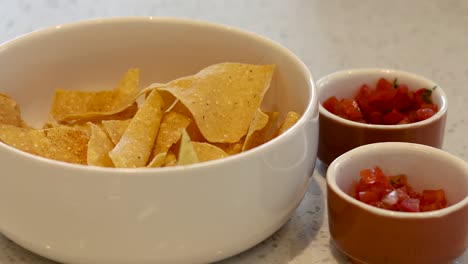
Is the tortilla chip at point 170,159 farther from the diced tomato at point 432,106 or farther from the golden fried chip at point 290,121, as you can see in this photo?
the diced tomato at point 432,106

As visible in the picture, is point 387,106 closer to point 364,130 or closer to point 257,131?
point 364,130

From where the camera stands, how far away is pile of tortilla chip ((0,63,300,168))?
3.86 feet

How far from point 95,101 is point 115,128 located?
0.21 metres

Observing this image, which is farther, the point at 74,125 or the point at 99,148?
the point at 74,125

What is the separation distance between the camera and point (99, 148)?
3.84 ft

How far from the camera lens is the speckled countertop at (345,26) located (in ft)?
5.86

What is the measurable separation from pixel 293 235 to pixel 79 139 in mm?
348

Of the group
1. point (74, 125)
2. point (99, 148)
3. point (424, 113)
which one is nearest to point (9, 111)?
point (74, 125)

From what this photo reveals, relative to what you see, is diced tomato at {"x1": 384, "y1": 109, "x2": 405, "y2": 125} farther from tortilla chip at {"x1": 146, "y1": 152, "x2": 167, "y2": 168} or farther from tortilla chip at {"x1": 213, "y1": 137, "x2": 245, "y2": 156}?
tortilla chip at {"x1": 146, "y1": 152, "x2": 167, "y2": 168}

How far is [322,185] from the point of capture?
1334mm

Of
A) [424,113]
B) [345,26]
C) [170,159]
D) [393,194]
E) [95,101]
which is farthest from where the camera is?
[345,26]

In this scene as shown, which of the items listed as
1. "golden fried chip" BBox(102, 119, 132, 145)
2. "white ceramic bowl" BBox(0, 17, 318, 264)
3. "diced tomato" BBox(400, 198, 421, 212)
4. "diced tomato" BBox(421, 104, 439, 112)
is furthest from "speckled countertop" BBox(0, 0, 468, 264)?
"golden fried chip" BBox(102, 119, 132, 145)

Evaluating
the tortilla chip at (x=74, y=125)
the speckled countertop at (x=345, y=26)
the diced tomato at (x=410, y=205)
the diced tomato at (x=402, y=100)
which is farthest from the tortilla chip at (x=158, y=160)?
the speckled countertop at (x=345, y=26)

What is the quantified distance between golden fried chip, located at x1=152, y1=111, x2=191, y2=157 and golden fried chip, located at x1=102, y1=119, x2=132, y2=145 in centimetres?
6
